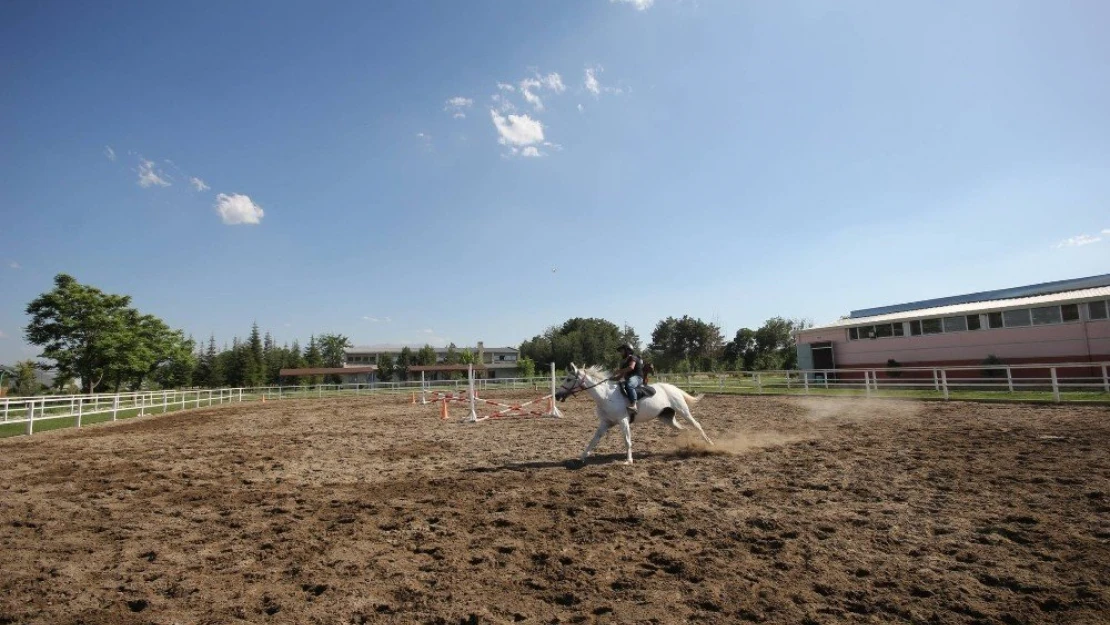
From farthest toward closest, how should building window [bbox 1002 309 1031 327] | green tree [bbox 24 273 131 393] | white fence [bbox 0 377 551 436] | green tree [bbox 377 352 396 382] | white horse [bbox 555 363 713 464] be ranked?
green tree [bbox 377 352 396 382], green tree [bbox 24 273 131 393], building window [bbox 1002 309 1031 327], white fence [bbox 0 377 551 436], white horse [bbox 555 363 713 464]

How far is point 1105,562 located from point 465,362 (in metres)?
77.8

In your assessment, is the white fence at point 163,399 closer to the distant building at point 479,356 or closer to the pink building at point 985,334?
the pink building at point 985,334

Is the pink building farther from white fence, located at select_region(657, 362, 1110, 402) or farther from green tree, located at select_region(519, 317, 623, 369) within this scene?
green tree, located at select_region(519, 317, 623, 369)

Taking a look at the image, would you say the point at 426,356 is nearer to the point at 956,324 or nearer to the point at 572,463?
the point at 956,324

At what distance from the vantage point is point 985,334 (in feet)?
81.3

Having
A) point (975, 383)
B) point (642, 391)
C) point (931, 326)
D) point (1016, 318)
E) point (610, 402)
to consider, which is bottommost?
point (975, 383)

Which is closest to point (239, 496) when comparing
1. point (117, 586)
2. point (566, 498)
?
point (117, 586)

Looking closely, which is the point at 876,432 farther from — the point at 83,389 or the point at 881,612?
the point at 83,389

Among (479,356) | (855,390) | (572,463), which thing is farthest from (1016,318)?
(479,356)

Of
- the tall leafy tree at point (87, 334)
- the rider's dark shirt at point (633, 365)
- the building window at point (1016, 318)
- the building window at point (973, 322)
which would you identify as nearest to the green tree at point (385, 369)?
the tall leafy tree at point (87, 334)

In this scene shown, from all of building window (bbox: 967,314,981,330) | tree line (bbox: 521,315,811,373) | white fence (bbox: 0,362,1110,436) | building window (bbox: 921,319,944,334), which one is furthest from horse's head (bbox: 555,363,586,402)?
tree line (bbox: 521,315,811,373)

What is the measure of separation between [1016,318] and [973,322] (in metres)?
1.78

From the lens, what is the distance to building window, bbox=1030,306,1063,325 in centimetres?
2255

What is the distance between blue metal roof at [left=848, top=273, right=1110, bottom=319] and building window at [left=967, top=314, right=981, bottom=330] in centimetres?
856
